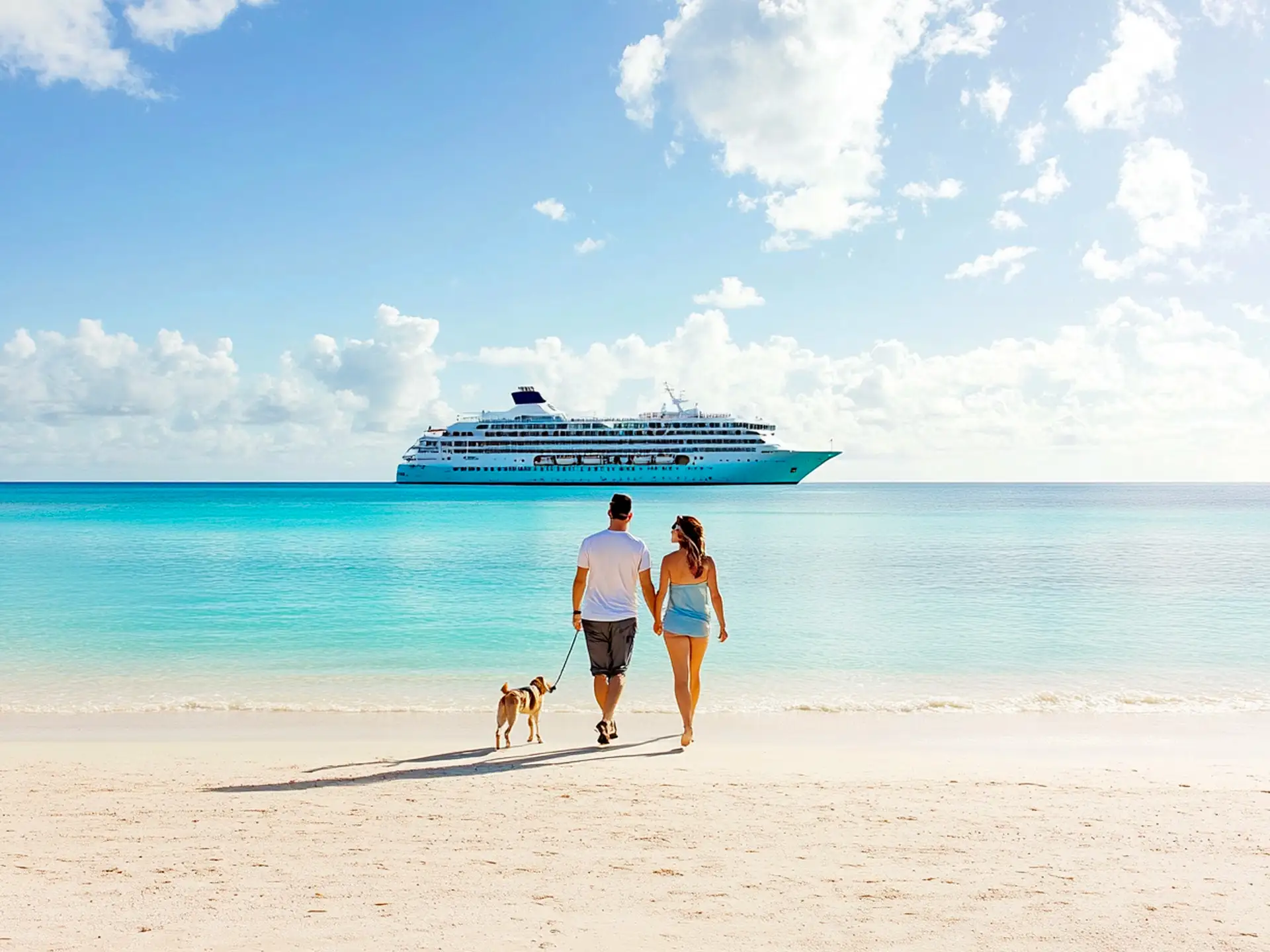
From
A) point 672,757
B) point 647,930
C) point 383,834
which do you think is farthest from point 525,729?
point 647,930

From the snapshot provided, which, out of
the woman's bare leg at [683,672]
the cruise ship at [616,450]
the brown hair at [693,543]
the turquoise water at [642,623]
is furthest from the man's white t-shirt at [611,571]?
the cruise ship at [616,450]

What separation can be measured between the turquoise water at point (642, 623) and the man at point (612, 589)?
2.03 metres

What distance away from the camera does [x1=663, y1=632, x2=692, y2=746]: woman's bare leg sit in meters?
5.39

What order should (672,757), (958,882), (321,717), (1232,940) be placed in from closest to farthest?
(1232,940) < (958,882) < (672,757) < (321,717)

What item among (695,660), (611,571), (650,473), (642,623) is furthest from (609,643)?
(650,473)

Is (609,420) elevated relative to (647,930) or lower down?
elevated

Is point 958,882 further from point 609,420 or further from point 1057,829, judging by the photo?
point 609,420

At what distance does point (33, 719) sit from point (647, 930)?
6.59 meters

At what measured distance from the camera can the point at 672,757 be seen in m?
5.33

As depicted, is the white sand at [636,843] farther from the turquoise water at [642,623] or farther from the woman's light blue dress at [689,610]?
the turquoise water at [642,623]

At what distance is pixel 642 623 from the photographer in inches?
518

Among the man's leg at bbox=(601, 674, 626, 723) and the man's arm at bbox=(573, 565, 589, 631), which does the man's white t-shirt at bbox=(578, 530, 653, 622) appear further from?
the man's leg at bbox=(601, 674, 626, 723)

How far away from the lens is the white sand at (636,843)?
287 cm

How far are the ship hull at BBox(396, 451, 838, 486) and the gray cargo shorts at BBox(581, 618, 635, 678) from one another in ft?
258
